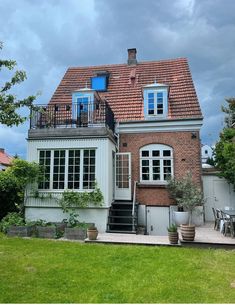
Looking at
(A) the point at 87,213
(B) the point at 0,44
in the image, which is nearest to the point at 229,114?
→ (A) the point at 87,213

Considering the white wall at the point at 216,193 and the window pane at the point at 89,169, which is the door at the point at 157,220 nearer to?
the white wall at the point at 216,193

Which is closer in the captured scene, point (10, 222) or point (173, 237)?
point (173, 237)

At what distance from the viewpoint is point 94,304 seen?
479 cm

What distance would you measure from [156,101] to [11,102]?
9.71 meters

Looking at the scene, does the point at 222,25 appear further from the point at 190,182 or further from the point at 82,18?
the point at 190,182

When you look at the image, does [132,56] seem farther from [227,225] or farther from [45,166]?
[227,225]

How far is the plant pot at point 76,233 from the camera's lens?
10.4 m

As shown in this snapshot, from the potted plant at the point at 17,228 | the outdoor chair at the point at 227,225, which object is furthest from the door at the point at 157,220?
the potted plant at the point at 17,228

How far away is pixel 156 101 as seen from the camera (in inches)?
591

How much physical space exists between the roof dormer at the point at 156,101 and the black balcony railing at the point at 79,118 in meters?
2.08

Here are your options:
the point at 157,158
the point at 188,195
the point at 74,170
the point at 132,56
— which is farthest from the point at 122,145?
the point at 132,56

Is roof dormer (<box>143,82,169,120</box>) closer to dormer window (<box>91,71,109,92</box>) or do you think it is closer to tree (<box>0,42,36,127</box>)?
dormer window (<box>91,71,109,92</box>)

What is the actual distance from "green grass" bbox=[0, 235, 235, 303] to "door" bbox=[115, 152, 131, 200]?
474 cm

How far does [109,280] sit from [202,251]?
3998 millimetres
